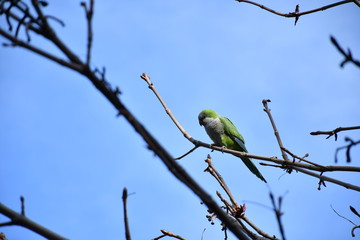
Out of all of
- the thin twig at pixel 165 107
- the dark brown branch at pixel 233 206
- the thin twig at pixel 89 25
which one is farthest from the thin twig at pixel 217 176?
the thin twig at pixel 89 25

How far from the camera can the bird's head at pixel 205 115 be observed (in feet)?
26.7

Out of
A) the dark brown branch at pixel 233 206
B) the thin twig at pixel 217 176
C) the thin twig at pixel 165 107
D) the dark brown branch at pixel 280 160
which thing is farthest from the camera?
the thin twig at pixel 165 107

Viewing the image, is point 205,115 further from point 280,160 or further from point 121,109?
point 121,109

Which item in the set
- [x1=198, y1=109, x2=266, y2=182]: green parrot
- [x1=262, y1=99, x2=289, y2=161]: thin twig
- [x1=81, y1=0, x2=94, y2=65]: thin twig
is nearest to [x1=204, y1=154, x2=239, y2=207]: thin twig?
[x1=262, y1=99, x2=289, y2=161]: thin twig

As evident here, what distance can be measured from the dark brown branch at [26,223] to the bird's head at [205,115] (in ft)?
21.5

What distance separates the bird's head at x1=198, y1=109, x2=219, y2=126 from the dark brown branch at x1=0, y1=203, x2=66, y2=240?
258 inches

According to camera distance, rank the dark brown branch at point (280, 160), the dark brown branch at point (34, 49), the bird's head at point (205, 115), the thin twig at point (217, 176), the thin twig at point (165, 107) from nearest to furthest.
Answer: the dark brown branch at point (34, 49) < the dark brown branch at point (280, 160) < the thin twig at point (217, 176) < the thin twig at point (165, 107) < the bird's head at point (205, 115)

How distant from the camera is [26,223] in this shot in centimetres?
170

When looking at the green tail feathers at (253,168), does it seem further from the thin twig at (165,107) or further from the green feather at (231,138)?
the thin twig at (165,107)

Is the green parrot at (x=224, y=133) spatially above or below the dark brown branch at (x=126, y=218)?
above

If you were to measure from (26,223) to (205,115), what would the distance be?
21.9 feet

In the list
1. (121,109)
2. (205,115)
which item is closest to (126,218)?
(121,109)

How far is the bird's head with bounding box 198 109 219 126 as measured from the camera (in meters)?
8.12

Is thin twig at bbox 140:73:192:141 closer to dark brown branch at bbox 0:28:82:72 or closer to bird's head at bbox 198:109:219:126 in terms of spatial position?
dark brown branch at bbox 0:28:82:72
